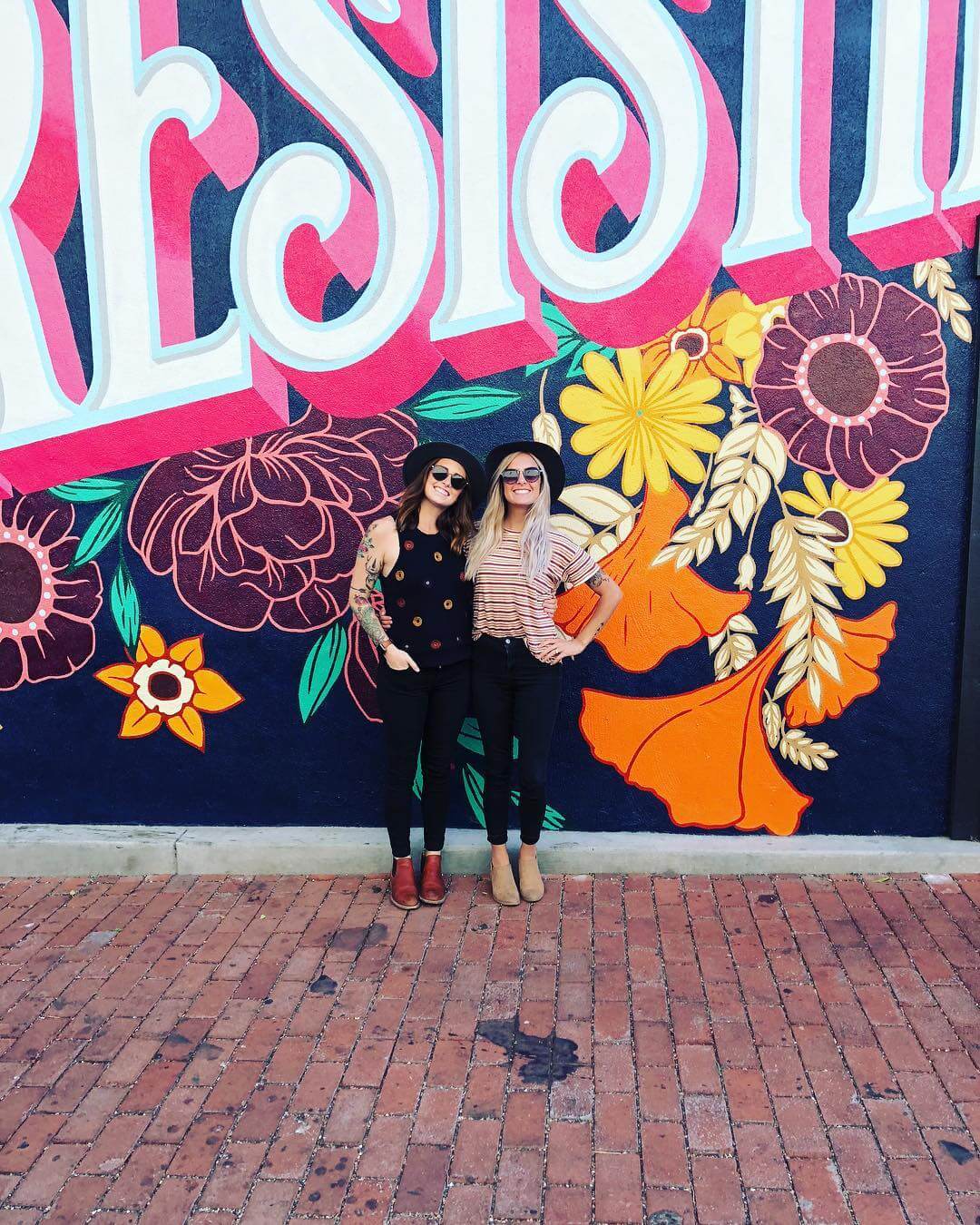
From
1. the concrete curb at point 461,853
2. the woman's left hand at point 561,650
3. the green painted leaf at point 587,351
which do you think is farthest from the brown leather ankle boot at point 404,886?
the green painted leaf at point 587,351

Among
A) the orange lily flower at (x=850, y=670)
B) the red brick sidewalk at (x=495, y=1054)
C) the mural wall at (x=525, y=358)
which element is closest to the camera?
the red brick sidewalk at (x=495, y=1054)

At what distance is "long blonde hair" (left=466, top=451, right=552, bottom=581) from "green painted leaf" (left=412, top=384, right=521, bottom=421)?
0.43 metres

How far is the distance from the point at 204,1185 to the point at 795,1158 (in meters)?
1.69

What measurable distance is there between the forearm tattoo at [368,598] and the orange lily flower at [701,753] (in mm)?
1119

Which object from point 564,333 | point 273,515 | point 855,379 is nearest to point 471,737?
point 273,515

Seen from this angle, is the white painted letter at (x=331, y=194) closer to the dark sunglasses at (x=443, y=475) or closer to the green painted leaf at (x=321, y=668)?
the dark sunglasses at (x=443, y=475)

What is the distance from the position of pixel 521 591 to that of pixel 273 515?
4.44ft

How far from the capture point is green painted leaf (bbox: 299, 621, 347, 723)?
4.51 metres

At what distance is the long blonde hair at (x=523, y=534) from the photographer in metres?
3.98

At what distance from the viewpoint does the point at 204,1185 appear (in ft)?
8.50

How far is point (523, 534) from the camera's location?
402 centimetres

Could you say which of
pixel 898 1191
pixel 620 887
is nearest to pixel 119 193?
pixel 620 887

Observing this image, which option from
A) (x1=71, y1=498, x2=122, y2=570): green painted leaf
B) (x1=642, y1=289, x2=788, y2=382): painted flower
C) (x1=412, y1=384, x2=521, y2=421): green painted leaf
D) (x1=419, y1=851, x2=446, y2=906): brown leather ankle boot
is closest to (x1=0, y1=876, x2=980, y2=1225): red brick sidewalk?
(x1=419, y1=851, x2=446, y2=906): brown leather ankle boot

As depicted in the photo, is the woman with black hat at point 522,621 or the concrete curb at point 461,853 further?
the concrete curb at point 461,853
